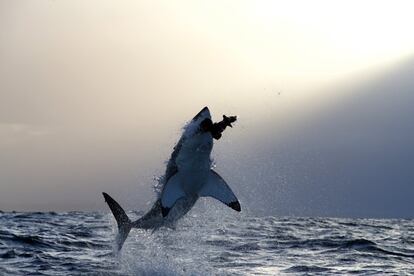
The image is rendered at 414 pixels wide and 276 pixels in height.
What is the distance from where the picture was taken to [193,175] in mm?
15523

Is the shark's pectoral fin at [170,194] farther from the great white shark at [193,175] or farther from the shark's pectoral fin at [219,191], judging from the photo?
the shark's pectoral fin at [219,191]

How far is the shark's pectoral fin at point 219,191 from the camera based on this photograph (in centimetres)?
1600

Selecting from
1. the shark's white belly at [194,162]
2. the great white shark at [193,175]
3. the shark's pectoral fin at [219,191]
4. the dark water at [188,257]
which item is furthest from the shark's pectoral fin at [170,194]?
the dark water at [188,257]

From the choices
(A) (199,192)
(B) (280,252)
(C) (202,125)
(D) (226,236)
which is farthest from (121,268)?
(D) (226,236)

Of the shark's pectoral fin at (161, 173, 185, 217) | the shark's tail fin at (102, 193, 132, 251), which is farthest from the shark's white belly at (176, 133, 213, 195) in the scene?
the shark's tail fin at (102, 193, 132, 251)

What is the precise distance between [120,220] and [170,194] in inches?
166

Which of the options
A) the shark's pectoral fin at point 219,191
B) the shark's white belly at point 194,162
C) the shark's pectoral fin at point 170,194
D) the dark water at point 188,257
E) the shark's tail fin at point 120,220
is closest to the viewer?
the shark's white belly at point 194,162

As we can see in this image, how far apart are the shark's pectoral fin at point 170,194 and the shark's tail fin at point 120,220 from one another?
12.1 feet

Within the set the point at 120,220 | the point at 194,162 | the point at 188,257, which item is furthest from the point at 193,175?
the point at 188,257

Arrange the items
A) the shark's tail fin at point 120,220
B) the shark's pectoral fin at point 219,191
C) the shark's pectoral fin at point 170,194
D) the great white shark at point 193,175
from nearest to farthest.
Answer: the great white shark at point 193,175
the shark's pectoral fin at point 170,194
the shark's pectoral fin at point 219,191
the shark's tail fin at point 120,220

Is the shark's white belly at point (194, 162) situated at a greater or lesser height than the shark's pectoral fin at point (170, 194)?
greater

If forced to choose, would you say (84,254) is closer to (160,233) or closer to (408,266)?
(160,233)

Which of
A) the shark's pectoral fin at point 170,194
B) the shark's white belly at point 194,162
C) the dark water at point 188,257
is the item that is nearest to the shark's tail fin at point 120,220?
the dark water at point 188,257

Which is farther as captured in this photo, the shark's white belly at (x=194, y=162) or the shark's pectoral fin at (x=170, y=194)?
the shark's pectoral fin at (x=170, y=194)
